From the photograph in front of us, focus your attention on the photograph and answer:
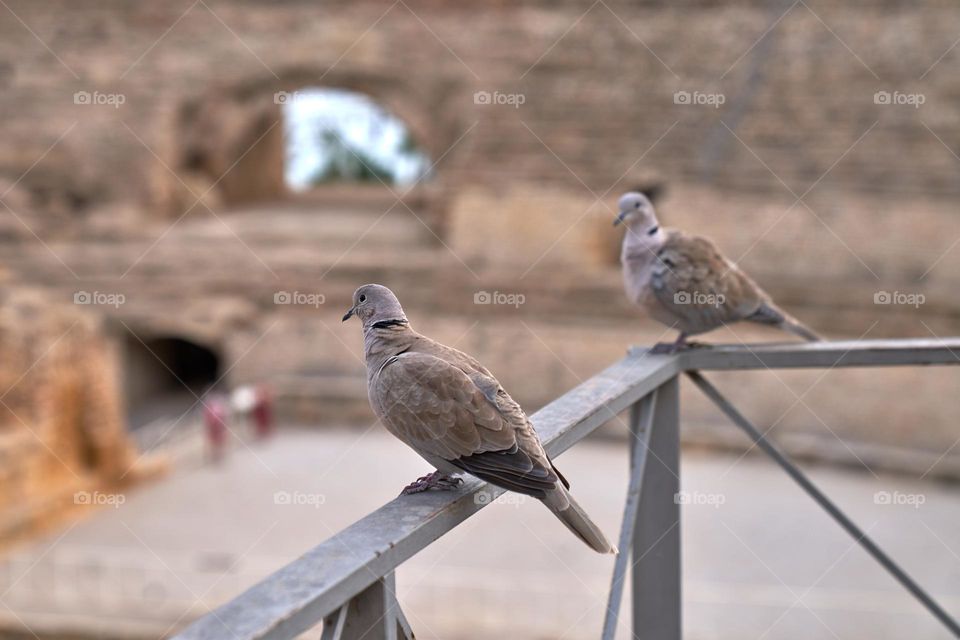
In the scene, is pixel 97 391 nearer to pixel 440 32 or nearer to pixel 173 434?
pixel 173 434

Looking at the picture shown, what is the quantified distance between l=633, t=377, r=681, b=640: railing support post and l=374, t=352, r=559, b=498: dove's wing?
25.5 inches

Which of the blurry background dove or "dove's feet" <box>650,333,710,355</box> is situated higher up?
the blurry background dove

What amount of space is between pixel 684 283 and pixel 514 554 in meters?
5.00

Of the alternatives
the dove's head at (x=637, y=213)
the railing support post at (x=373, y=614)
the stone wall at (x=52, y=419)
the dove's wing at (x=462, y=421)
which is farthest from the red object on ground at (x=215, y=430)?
the railing support post at (x=373, y=614)

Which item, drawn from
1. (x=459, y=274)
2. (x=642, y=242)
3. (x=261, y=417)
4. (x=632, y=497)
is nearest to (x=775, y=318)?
(x=642, y=242)

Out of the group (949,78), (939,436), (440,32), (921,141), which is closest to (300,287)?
(440,32)

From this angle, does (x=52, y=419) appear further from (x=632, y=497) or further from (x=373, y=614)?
(x=373, y=614)

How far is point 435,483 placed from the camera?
2.11 metres

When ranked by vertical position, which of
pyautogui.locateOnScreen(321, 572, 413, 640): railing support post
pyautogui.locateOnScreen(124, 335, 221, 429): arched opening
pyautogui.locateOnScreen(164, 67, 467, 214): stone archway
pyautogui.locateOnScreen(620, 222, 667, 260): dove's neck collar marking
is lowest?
pyautogui.locateOnScreen(321, 572, 413, 640): railing support post

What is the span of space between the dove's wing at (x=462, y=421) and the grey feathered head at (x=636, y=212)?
1.72m

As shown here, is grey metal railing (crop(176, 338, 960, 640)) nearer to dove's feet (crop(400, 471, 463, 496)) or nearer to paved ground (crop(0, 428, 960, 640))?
dove's feet (crop(400, 471, 463, 496))

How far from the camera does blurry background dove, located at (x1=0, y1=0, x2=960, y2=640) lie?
26.2 feet

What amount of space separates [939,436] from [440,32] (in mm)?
11650

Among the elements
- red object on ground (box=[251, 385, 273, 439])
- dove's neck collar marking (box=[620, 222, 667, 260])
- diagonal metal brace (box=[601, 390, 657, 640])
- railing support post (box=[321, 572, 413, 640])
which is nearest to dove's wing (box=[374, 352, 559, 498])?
diagonal metal brace (box=[601, 390, 657, 640])
